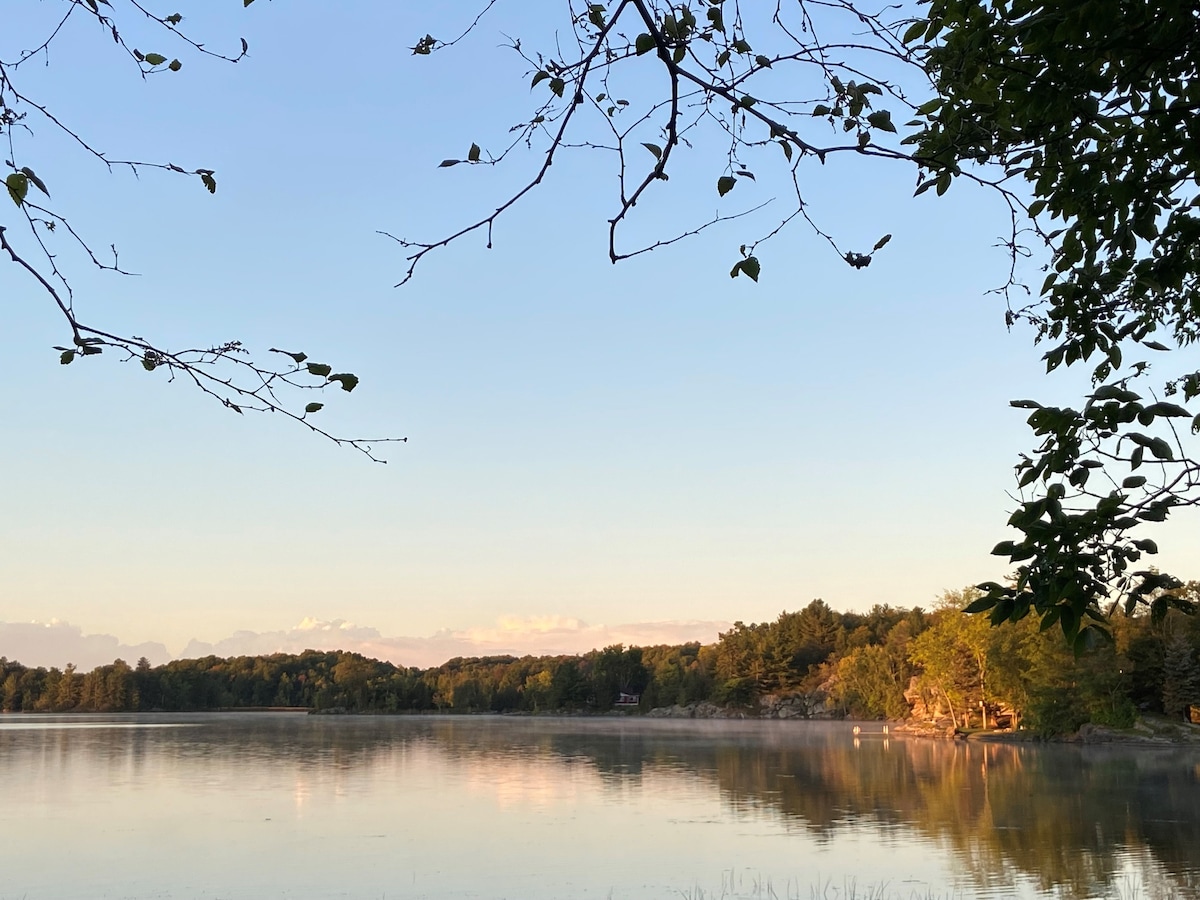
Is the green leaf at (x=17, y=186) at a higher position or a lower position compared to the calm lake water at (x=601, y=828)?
higher

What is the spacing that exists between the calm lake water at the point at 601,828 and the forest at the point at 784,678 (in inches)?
363

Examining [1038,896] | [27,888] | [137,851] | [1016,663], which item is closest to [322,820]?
[137,851]

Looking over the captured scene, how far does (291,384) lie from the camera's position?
3109 millimetres

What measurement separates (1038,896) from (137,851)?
17.1 meters

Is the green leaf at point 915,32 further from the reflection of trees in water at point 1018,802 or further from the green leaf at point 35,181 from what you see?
the reflection of trees in water at point 1018,802

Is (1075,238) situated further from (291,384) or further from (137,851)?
(137,851)

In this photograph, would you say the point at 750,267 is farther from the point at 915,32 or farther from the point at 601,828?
the point at 601,828

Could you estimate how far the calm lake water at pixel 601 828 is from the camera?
17.5 m

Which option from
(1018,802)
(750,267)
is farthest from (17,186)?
(1018,802)

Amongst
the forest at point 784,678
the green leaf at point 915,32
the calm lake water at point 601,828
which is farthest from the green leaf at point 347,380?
the forest at point 784,678

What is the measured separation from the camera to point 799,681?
12144 centimetres

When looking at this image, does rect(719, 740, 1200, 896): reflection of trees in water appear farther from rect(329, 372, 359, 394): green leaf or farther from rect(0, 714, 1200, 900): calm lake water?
rect(329, 372, 359, 394): green leaf

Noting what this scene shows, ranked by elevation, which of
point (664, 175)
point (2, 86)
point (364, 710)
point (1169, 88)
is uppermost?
point (1169, 88)

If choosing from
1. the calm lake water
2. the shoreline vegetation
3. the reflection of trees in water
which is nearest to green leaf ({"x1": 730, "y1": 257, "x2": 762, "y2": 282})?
the calm lake water
